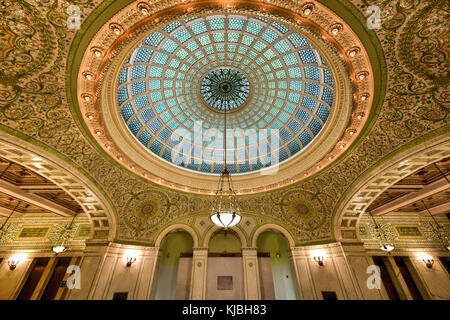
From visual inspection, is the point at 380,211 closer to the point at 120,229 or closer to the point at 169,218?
the point at 169,218

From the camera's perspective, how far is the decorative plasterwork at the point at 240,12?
15.6ft

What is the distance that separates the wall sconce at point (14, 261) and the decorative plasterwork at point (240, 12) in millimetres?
8892

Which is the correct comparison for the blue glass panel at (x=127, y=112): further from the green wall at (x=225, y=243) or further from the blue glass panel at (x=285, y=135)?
the green wall at (x=225, y=243)

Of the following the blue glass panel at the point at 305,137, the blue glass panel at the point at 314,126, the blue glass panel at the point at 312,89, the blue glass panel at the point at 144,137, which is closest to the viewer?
the blue glass panel at the point at 312,89

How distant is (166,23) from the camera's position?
5.08 meters

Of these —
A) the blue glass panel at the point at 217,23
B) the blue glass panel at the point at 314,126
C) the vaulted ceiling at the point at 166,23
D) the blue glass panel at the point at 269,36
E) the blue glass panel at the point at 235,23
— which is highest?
the blue glass panel at the point at 235,23

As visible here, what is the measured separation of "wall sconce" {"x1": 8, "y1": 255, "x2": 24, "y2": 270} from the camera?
36.1 feet

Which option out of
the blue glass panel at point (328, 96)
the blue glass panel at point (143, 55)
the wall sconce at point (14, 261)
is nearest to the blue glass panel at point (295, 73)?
the blue glass panel at point (328, 96)

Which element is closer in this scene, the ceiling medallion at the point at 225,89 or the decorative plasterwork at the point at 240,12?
the decorative plasterwork at the point at 240,12

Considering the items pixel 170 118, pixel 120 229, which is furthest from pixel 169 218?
pixel 170 118

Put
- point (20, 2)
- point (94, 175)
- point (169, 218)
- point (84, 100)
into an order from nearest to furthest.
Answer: point (20, 2)
point (84, 100)
point (94, 175)
point (169, 218)

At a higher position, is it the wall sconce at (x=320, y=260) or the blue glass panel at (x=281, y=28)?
the blue glass panel at (x=281, y=28)
